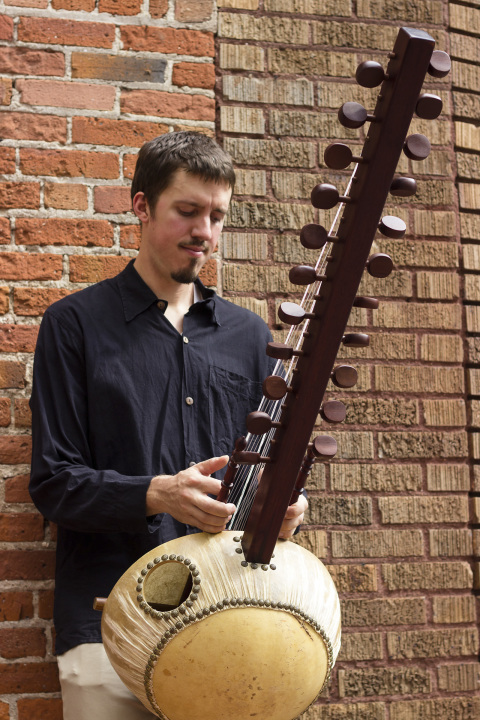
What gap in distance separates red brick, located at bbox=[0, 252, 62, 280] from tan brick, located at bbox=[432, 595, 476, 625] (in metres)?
1.47

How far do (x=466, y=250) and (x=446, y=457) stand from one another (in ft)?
2.17

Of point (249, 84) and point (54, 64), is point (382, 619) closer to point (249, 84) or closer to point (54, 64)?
point (249, 84)

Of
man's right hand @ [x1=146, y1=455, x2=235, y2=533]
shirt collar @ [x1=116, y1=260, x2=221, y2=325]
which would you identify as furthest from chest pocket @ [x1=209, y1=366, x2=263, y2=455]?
man's right hand @ [x1=146, y1=455, x2=235, y2=533]

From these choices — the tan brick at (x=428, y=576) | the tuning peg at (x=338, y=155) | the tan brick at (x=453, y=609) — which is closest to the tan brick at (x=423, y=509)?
the tan brick at (x=428, y=576)

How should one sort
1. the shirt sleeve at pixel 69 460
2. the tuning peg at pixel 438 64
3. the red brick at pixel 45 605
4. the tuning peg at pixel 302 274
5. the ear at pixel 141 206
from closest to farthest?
1. the tuning peg at pixel 438 64
2. the tuning peg at pixel 302 274
3. the shirt sleeve at pixel 69 460
4. the ear at pixel 141 206
5. the red brick at pixel 45 605

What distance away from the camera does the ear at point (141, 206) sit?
201 cm

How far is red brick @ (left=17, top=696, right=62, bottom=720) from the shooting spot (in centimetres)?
208

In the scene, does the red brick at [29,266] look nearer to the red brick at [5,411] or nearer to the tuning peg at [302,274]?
the red brick at [5,411]

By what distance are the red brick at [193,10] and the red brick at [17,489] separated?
144 centimetres

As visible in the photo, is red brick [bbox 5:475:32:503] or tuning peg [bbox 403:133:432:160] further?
red brick [bbox 5:475:32:503]

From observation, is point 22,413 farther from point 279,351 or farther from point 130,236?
point 279,351

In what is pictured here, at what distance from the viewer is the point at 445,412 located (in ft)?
8.16

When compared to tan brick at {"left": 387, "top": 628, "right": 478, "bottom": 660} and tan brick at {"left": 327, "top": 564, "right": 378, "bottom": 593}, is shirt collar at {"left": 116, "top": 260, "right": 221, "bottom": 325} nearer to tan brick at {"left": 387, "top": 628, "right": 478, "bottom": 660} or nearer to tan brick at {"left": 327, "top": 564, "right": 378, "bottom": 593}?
tan brick at {"left": 327, "top": 564, "right": 378, "bottom": 593}

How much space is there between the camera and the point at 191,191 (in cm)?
190
